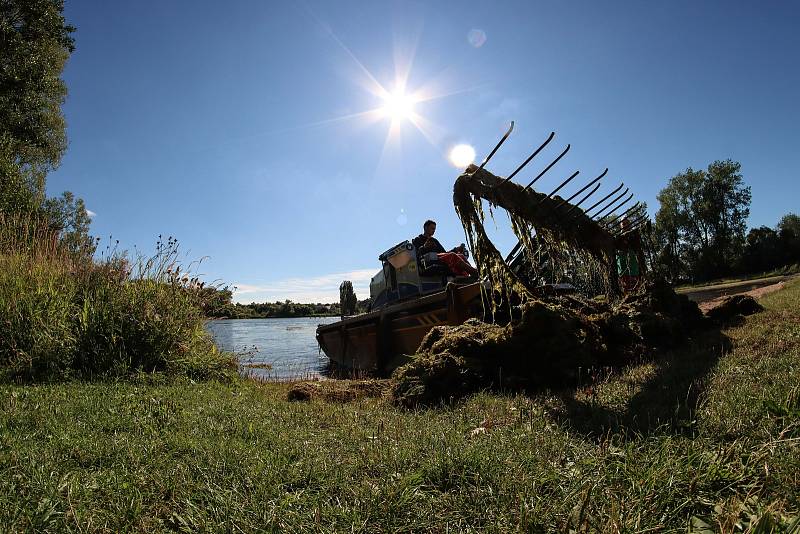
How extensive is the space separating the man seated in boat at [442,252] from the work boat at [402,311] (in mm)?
237

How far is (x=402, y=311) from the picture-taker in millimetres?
9844

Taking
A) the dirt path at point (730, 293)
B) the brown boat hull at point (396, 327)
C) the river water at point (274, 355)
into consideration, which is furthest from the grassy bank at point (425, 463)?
the dirt path at point (730, 293)

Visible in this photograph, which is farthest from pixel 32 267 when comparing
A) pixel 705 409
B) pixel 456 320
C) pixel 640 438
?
pixel 705 409

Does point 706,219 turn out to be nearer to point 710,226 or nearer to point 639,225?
point 710,226

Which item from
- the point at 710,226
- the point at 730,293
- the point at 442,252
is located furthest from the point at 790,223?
the point at 442,252

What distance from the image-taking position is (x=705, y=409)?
2891 mm

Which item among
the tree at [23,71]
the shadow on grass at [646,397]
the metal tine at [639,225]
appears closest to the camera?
the shadow on grass at [646,397]

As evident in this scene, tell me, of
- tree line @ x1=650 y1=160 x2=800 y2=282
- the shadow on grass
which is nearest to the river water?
the shadow on grass

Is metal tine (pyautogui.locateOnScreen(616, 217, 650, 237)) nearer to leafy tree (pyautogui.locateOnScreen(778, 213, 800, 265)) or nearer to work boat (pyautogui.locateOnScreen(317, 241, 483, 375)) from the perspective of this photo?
work boat (pyautogui.locateOnScreen(317, 241, 483, 375))

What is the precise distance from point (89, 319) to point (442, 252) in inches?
316

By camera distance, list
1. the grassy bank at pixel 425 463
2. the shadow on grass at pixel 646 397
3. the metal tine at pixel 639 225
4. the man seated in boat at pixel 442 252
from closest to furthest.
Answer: the grassy bank at pixel 425 463 < the shadow on grass at pixel 646 397 < the metal tine at pixel 639 225 < the man seated in boat at pixel 442 252

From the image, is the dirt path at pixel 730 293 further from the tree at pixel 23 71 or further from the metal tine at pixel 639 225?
the tree at pixel 23 71

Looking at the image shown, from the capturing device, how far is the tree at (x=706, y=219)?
4891cm

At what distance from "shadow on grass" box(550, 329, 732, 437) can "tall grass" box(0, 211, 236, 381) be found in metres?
5.15
